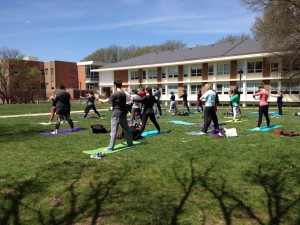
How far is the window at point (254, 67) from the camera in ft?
128

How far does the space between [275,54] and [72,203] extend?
106 ft

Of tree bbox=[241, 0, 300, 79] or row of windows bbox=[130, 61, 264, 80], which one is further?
row of windows bbox=[130, 61, 264, 80]

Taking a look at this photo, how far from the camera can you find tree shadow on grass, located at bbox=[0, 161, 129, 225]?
464 centimetres

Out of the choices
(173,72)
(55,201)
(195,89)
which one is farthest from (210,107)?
(173,72)

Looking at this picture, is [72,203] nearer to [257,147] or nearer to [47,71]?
[257,147]

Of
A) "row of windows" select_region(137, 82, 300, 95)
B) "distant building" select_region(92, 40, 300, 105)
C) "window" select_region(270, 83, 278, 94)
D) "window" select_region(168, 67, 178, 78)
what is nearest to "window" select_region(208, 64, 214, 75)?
"distant building" select_region(92, 40, 300, 105)

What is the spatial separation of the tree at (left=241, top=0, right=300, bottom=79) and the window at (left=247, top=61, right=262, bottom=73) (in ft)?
14.0

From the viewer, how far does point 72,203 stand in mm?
5117

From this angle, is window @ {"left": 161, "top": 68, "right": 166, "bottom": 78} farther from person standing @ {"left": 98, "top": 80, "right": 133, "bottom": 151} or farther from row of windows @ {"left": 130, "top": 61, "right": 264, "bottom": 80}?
person standing @ {"left": 98, "top": 80, "right": 133, "bottom": 151}

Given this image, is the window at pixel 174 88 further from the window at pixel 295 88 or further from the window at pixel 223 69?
the window at pixel 295 88

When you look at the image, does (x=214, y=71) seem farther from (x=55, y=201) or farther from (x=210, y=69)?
(x=55, y=201)

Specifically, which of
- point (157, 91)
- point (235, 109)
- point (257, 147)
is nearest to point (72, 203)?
point (257, 147)

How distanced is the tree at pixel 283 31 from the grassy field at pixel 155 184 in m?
23.3

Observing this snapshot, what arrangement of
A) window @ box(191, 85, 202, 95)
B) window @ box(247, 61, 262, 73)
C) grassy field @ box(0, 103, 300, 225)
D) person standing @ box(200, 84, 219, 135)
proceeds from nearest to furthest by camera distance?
grassy field @ box(0, 103, 300, 225) → person standing @ box(200, 84, 219, 135) → window @ box(247, 61, 262, 73) → window @ box(191, 85, 202, 95)
